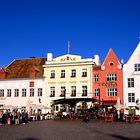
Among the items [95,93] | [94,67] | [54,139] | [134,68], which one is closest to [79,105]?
[95,93]

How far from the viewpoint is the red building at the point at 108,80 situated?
164 feet

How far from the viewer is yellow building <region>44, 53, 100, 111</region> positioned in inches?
2048

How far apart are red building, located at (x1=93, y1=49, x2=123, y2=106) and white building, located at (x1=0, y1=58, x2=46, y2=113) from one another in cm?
937

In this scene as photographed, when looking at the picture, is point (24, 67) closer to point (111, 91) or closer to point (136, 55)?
point (111, 91)

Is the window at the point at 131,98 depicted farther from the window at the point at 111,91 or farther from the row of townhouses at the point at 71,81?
the window at the point at 111,91

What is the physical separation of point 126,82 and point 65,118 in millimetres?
12815

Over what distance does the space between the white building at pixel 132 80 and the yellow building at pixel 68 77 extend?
5.61 metres

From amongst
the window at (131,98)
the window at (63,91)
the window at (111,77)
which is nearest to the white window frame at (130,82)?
the window at (131,98)

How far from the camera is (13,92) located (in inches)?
2191

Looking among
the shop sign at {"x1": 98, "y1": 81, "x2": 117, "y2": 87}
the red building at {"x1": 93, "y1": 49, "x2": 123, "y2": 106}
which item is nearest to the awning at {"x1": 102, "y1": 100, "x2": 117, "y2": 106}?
the red building at {"x1": 93, "y1": 49, "x2": 123, "y2": 106}

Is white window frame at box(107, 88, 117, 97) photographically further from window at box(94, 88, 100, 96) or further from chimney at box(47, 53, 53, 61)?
chimney at box(47, 53, 53, 61)

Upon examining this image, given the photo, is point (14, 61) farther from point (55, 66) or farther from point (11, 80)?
point (55, 66)

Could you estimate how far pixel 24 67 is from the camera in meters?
58.0

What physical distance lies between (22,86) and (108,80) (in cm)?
1488
